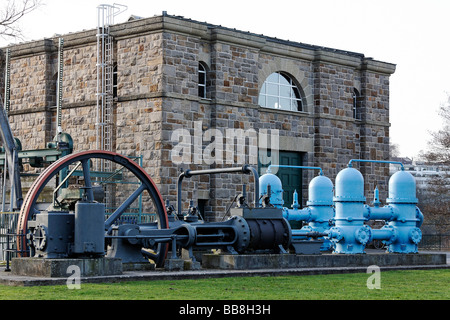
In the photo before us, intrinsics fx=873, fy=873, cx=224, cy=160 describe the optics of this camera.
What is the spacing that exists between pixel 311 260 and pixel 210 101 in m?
10.2

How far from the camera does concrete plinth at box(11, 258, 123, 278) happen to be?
13.3 meters

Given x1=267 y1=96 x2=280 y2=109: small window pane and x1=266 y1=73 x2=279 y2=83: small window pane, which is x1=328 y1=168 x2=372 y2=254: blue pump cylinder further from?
x1=266 y1=73 x2=279 y2=83: small window pane

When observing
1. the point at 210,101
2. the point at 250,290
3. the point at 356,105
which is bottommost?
the point at 250,290

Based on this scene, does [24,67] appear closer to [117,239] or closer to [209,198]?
[209,198]

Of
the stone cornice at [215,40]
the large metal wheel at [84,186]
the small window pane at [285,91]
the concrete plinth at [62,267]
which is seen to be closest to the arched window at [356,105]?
the stone cornice at [215,40]

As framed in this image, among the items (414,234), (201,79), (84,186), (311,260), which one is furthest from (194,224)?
(201,79)

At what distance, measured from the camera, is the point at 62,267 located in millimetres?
13359

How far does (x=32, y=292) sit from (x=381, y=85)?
22.9 metres

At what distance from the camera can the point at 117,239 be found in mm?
15484

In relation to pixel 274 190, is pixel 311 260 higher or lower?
lower

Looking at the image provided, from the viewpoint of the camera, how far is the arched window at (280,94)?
28.7 m

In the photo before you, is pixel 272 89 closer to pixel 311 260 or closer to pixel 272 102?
pixel 272 102

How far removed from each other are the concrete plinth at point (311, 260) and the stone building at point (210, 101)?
7747mm
